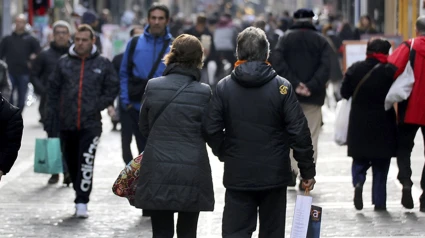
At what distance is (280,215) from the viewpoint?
7816mm

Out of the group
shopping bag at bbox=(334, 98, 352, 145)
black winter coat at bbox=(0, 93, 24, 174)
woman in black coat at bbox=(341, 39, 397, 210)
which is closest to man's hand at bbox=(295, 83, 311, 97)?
shopping bag at bbox=(334, 98, 352, 145)

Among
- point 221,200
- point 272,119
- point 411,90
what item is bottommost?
point 221,200

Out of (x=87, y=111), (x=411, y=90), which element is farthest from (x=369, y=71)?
(x=87, y=111)

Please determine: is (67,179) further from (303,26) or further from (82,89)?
(303,26)

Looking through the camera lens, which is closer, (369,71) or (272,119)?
(272,119)

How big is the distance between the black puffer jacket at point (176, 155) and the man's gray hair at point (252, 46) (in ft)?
1.10

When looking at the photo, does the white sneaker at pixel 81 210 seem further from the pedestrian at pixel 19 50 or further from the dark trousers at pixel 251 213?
the pedestrian at pixel 19 50

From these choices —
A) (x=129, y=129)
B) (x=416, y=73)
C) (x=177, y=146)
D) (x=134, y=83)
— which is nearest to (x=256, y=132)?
(x=177, y=146)

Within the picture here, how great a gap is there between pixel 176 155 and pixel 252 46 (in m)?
0.80

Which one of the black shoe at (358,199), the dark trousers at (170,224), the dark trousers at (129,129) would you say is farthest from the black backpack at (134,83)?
the dark trousers at (170,224)

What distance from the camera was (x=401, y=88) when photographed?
36.1ft

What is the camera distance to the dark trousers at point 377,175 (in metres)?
11.2

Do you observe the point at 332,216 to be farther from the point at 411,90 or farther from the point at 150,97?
the point at 150,97

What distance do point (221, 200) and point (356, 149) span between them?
1545 mm
